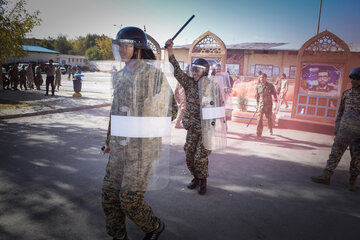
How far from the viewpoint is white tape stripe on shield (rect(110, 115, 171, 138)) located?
6.72ft

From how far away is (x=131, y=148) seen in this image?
2.08 m

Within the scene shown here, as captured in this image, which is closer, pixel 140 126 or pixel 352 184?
pixel 140 126

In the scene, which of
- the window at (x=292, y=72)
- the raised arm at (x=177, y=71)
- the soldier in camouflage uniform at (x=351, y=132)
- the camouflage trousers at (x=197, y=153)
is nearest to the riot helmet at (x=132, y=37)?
the raised arm at (x=177, y=71)

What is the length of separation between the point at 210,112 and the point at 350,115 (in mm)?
2406

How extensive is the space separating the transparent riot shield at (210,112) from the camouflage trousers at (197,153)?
0.32ft

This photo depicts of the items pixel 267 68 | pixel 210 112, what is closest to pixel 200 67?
pixel 210 112

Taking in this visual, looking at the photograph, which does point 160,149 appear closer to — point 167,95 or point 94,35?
point 167,95

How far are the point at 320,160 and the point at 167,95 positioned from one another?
15.6ft

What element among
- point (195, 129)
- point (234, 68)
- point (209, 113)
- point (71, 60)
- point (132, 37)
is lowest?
point (195, 129)

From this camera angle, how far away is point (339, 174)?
15.6 feet

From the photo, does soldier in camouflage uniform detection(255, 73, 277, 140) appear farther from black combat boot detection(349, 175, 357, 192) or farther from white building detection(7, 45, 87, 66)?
white building detection(7, 45, 87, 66)

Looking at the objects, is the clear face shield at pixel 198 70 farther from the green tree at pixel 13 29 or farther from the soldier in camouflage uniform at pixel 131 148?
the green tree at pixel 13 29

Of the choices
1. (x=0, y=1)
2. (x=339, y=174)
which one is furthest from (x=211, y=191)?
(x=0, y=1)

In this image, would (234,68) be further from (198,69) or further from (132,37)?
(132,37)
